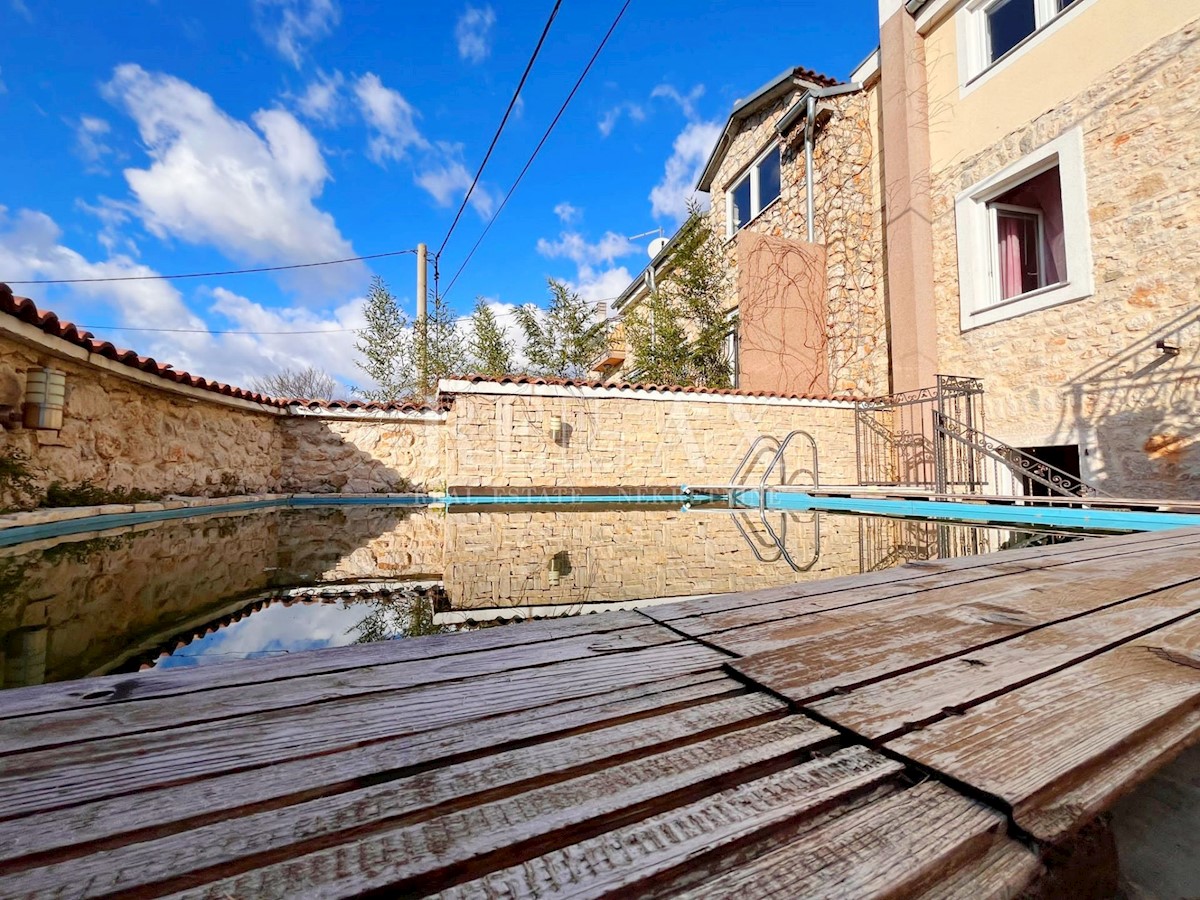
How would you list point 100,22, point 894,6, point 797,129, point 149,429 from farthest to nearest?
point 100,22, point 797,129, point 894,6, point 149,429

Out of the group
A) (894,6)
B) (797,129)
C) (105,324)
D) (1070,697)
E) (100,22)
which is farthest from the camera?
(105,324)

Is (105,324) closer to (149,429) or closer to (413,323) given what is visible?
(413,323)

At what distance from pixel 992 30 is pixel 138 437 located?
11.9 meters

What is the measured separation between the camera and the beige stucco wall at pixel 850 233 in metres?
9.09

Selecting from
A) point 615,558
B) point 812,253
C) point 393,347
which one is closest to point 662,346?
point 812,253

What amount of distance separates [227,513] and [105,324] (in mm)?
25604

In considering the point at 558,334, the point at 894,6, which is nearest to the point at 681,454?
the point at 558,334

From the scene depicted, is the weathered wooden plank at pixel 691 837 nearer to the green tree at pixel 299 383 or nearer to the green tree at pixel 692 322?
the green tree at pixel 692 322

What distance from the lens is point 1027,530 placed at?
455 centimetres

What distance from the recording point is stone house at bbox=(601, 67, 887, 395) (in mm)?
9180

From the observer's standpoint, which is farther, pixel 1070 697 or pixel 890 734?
pixel 1070 697

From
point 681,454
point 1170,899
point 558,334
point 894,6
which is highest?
point 894,6

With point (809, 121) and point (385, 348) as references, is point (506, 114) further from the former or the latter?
point (385, 348)

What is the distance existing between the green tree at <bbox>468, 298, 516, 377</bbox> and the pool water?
7.46 metres
